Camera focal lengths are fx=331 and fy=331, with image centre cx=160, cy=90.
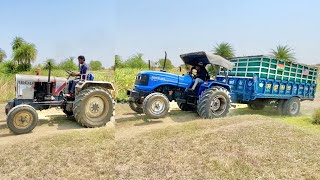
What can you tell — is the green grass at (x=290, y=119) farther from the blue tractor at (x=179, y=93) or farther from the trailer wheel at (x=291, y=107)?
the blue tractor at (x=179, y=93)

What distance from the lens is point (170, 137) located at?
21.1ft

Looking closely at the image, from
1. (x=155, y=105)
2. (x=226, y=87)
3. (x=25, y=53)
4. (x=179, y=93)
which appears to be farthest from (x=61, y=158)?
(x=25, y=53)

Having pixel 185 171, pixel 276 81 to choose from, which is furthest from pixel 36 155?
pixel 276 81

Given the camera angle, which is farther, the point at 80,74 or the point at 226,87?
the point at 226,87

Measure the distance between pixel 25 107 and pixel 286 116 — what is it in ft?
27.9

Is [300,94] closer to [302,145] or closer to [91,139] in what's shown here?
[302,145]

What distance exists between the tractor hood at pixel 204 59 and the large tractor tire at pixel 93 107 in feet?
10.5

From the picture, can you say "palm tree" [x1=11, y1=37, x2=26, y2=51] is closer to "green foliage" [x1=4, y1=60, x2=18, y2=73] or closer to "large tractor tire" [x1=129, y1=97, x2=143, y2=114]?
"green foliage" [x1=4, y1=60, x2=18, y2=73]

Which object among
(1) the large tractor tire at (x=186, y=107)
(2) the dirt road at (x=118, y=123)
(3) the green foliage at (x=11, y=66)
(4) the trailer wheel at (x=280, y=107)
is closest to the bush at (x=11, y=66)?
(3) the green foliage at (x=11, y=66)

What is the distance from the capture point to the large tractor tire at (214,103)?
9.30 m

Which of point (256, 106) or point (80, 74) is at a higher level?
point (80, 74)

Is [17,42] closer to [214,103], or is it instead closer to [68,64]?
[68,64]

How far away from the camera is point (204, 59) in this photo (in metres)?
10.2

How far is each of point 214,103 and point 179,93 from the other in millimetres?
1081
